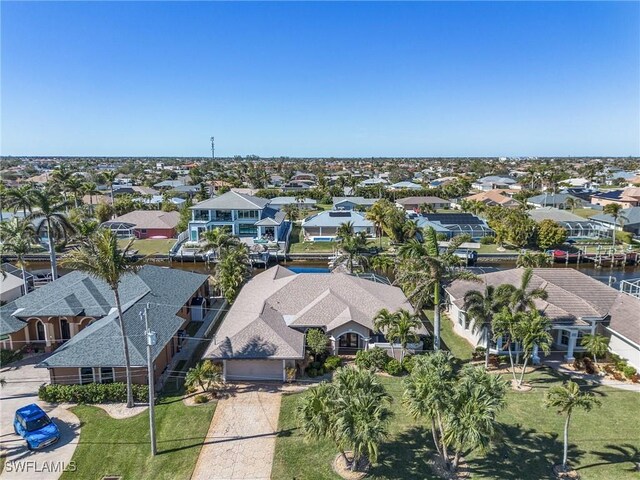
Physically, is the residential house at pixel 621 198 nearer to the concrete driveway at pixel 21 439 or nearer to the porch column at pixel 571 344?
the porch column at pixel 571 344

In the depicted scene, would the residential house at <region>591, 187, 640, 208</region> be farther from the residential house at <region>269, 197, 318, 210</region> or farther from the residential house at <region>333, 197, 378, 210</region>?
the residential house at <region>269, 197, 318, 210</region>

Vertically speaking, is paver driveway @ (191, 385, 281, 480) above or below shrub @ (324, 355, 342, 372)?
below

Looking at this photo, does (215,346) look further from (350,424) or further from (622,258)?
(622,258)

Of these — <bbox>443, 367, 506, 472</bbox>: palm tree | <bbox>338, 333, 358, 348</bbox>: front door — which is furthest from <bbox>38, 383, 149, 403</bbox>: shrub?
<bbox>443, 367, 506, 472</bbox>: palm tree

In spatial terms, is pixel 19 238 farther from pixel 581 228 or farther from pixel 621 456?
pixel 581 228

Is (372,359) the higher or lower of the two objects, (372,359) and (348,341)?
the higher

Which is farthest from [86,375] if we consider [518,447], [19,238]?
[19,238]
